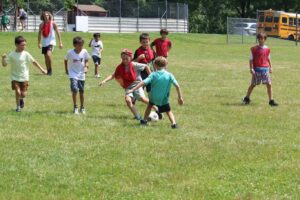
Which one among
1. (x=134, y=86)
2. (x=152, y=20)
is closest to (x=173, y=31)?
(x=152, y=20)

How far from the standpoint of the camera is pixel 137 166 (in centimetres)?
778

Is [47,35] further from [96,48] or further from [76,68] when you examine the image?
[76,68]

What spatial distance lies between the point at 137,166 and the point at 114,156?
1.95ft

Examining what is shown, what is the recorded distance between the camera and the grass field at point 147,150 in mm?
6859

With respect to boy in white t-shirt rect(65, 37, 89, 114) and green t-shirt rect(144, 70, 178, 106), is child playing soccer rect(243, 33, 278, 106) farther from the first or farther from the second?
boy in white t-shirt rect(65, 37, 89, 114)

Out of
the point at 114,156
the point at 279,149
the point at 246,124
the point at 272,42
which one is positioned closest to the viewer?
the point at 114,156

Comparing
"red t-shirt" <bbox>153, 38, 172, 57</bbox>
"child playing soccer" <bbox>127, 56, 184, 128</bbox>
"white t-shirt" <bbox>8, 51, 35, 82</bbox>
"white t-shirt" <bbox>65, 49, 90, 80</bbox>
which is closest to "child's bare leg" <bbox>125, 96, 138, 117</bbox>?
"child playing soccer" <bbox>127, 56, 184, 128</bbox>

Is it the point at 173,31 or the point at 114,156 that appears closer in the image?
the point at 114,156

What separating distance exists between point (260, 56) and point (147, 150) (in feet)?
21.1

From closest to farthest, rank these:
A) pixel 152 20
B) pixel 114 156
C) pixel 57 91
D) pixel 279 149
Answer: pixel 114 156
pixel 279 149
pixel 57 91
pixel 152 20

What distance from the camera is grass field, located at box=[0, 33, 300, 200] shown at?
6.86m

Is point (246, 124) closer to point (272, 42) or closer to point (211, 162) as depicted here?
point (211, 162)

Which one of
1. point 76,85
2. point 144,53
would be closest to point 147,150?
point 76,85

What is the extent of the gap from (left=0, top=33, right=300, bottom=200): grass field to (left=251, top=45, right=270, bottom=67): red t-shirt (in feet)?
3.09
